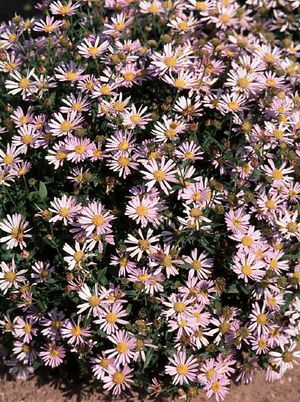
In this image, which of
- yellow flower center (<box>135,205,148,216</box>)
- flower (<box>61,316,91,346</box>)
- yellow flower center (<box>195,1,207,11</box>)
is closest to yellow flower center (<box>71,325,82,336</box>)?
flower (<box>61,316,91,346</box>)

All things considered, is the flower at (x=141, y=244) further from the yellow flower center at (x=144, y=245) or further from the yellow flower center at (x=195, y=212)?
the yellow flower center at (x=195, y=212)

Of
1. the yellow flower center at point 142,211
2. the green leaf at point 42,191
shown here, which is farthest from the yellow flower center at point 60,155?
the yellow flower center at point 142,211

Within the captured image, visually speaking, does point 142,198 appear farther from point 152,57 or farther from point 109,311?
point 152,57

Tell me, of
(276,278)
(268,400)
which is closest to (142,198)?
(276,278)

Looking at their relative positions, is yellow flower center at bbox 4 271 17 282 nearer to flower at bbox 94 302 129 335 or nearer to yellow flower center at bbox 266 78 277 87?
flower at bbox 94 302 129 335

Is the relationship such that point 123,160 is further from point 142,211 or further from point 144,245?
Answer: point 144,245

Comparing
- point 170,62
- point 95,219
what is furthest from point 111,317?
point 170,62
